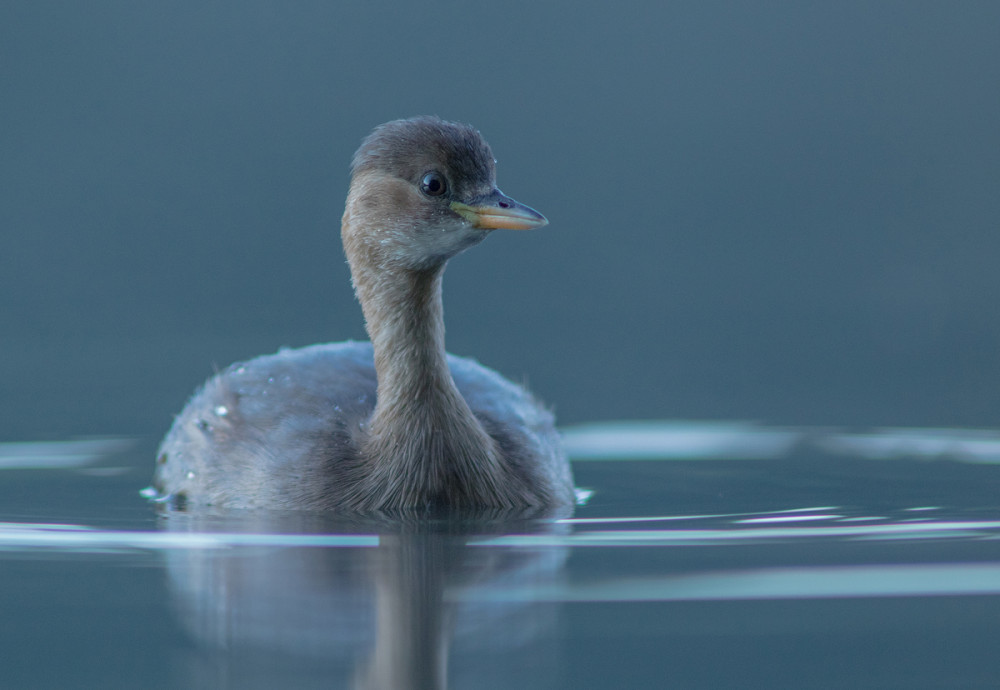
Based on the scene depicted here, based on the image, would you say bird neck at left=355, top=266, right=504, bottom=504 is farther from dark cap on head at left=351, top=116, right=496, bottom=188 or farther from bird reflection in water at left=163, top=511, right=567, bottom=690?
dark cap on head at left=351, top=116, right=496, bottom=188

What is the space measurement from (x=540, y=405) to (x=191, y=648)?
3.37 meters

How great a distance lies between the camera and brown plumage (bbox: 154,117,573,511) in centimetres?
619

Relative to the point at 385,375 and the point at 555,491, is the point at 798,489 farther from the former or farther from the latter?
the point at 385,375

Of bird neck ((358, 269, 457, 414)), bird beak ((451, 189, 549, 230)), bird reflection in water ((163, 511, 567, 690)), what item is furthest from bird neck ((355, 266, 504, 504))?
bird beak ((451, 189, 549, 230))

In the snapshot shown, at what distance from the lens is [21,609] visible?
4645 mm

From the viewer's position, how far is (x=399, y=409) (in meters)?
6.36

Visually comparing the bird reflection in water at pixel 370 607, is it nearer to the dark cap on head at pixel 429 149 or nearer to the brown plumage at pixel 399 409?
the brown plumage at pixel 399 409

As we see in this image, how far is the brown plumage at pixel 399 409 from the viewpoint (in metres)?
6.19

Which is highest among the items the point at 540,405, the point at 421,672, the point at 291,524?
the point at 540,405

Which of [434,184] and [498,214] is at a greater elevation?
[434,184]

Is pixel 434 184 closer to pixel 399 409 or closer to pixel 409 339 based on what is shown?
pixel 409 339

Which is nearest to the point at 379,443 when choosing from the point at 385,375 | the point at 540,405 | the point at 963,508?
the point at 385,375

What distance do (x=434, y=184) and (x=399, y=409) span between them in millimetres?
900

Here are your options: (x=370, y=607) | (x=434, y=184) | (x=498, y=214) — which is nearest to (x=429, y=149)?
(x=434, y=184)
